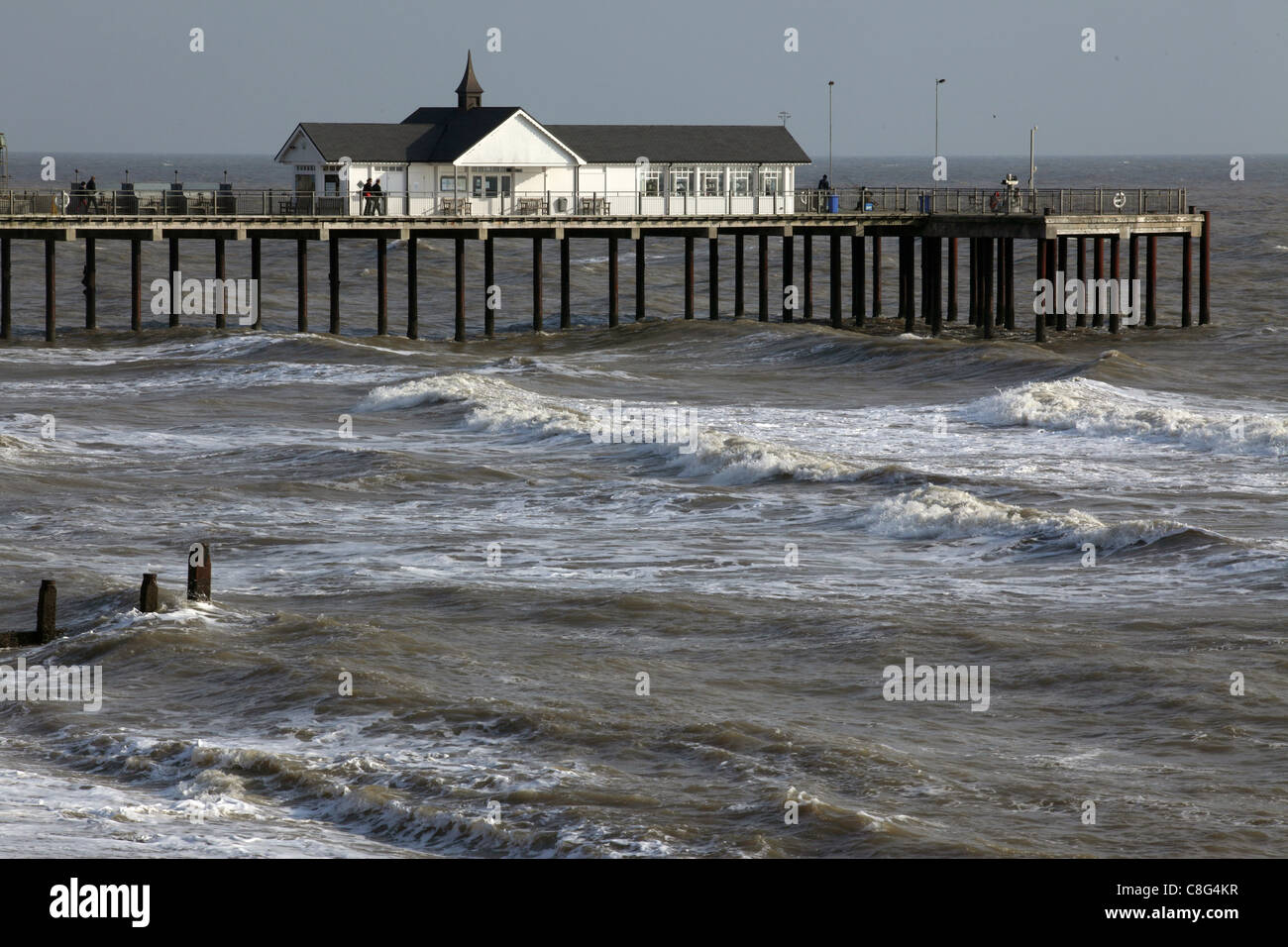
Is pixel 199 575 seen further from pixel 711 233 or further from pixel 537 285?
pixel 711 233

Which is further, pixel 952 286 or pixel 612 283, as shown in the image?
pixel 952 286

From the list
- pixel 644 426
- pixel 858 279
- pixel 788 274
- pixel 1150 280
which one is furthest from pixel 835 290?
pixel 644 426

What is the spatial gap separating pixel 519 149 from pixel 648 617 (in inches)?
1410

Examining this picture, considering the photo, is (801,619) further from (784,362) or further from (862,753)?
(784,362)

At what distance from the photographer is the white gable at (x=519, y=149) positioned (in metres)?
52.3

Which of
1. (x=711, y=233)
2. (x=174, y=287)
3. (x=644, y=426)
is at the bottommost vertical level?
(x=644, y=426)

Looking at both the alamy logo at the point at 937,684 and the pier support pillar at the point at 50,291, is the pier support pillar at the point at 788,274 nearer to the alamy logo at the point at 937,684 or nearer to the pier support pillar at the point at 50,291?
the pier support pillar at the point at 50,291

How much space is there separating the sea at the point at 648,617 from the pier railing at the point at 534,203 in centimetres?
624

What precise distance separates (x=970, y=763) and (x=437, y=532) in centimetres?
1096

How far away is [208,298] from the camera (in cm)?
6016
